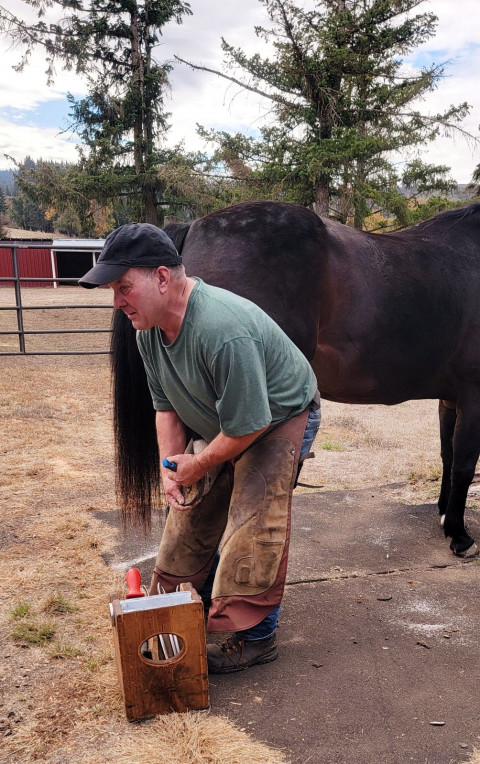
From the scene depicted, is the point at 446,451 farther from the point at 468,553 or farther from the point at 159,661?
the point at 159,661

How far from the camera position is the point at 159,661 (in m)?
2.07

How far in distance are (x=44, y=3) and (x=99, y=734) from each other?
21.1m

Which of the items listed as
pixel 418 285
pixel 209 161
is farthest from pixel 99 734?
pixel 209 161

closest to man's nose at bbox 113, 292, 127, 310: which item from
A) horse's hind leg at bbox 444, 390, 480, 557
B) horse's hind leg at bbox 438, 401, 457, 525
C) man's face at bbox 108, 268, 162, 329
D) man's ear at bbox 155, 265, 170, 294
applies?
man's face at bbox 108, 268, 162, 329

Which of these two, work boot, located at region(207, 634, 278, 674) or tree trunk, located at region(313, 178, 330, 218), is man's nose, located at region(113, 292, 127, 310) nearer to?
work boot, located at region(207, 634, 278, 674)

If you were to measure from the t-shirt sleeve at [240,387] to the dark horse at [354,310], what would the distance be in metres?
1.04

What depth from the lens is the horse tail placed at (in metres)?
2.98

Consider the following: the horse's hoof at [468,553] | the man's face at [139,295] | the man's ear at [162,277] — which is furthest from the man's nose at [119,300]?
the horse's hoof at [468,553]

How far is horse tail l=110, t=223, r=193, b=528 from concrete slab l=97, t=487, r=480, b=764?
0.53 meters

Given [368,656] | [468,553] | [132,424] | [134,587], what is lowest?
[468,553]

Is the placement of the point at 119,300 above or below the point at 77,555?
above

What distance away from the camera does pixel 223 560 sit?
229 centimetres

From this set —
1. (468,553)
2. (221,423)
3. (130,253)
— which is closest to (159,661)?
(221,423)

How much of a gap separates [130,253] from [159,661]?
1.34 metres
